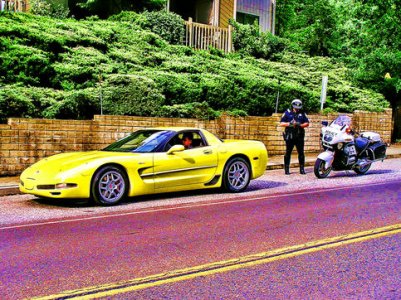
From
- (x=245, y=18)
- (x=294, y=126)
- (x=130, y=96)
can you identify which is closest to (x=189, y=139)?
(x=294, y=126)

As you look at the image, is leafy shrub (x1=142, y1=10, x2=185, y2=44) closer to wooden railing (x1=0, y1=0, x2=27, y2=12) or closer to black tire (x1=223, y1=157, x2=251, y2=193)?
wooden railing (x1=0, y1=0, x2=27, y2=12)

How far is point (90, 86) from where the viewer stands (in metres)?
16.2

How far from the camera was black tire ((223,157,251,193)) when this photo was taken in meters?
11.3

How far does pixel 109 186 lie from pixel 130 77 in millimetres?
6312

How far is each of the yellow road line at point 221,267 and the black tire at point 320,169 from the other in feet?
19.1

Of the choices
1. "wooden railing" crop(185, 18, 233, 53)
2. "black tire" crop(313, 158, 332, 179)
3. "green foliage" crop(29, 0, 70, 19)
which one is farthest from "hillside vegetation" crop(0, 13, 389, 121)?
"black tire" crop(313, 158, 332, 179)

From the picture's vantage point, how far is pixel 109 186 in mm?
9734

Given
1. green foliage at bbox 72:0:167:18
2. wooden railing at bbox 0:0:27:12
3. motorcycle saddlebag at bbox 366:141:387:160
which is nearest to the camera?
motorcycle saddlebag at bbox 366:141:387:160

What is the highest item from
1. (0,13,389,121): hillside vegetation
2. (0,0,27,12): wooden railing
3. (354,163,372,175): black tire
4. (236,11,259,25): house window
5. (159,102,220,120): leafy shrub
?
(236,11,259,25): house window

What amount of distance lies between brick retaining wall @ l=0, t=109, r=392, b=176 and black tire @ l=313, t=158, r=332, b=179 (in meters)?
3.96

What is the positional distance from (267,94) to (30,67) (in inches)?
299

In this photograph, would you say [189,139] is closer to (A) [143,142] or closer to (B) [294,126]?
(A) [143,142]

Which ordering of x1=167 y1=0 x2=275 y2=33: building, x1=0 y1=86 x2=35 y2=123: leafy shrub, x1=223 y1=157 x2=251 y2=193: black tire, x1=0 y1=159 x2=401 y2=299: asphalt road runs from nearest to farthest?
x1=0 y1=159 x2=401 y2=299: asphalt road → x1=223 y1=157 x2=251 y2=193: black tire → x1=0 y1=86 x2=35 y2=123: leafy shrub → x1=167 y1=0 x2=275 y2=33: building

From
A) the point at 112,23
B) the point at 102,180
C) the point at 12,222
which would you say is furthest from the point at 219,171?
the point at 112,23
